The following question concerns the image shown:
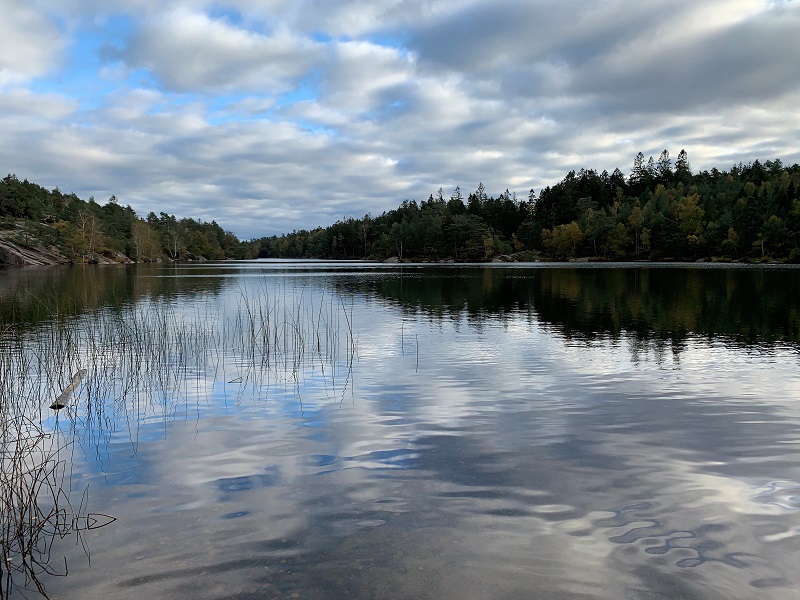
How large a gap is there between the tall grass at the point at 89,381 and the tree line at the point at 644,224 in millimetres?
115402

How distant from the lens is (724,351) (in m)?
19.8

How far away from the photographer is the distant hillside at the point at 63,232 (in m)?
110

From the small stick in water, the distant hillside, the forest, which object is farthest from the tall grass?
the forest

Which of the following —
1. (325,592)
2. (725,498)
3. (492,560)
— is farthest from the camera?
(725,498)

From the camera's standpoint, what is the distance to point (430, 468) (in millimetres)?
8844

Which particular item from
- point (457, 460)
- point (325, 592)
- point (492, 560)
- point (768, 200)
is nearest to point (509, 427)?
point (457, 460)

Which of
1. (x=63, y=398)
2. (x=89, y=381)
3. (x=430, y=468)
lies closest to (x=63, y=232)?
(x=89, y=381)

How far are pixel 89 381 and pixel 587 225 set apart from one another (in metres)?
158

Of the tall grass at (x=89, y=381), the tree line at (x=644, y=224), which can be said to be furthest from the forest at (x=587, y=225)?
the tall grass at (x=89, y=381)

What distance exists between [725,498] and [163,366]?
1565 cm

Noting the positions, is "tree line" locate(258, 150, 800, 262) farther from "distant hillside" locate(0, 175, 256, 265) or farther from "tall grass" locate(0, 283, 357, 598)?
"tall grass" locate(0, 283, 357, 598)

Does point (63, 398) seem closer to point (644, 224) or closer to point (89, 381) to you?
point (89, 381)

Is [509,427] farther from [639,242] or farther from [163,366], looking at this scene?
[639,242]

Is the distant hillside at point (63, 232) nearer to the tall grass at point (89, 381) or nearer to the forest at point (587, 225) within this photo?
the forest at point (587, 225)
